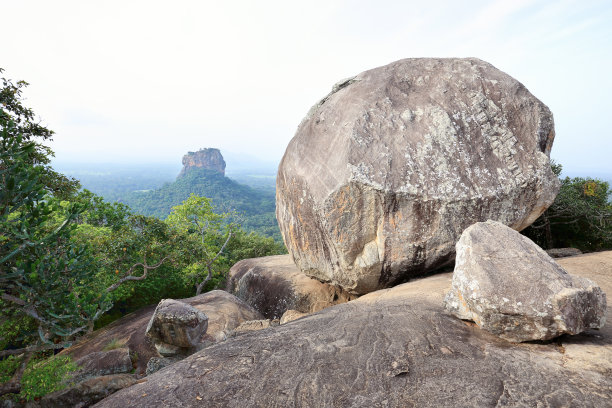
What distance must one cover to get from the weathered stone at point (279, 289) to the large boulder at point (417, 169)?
2.98 m

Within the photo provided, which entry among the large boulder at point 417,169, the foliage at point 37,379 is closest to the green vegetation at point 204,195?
the large boulder at point 417,169

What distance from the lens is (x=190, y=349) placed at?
9844 millimetres

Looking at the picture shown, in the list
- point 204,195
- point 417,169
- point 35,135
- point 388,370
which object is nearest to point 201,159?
point 204,195

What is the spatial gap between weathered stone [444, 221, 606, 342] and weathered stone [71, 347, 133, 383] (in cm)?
1188

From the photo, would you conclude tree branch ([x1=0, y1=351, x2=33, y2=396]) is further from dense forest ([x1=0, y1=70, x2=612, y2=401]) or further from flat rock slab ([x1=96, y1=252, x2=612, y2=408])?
flat rock slab ([x1=96, y1=252, x2=612, y2=408])

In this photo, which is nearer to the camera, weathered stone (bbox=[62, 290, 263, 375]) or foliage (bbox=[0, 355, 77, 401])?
foliage (bbox=[0, 355, 77, 401])

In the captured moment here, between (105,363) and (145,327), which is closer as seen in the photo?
(105,363)

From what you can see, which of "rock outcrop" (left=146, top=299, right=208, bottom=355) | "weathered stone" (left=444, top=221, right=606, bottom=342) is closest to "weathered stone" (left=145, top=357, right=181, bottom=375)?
"rock outcrop" (left=146, top=299, right=208, bottom=355)

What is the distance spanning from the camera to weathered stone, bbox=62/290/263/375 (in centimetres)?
1169

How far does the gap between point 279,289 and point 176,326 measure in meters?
5.73

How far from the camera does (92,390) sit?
5.42 m

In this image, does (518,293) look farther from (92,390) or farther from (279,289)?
(279,289)

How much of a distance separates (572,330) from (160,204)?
131585 mm

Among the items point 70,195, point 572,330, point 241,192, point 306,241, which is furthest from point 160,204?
point 572,330
